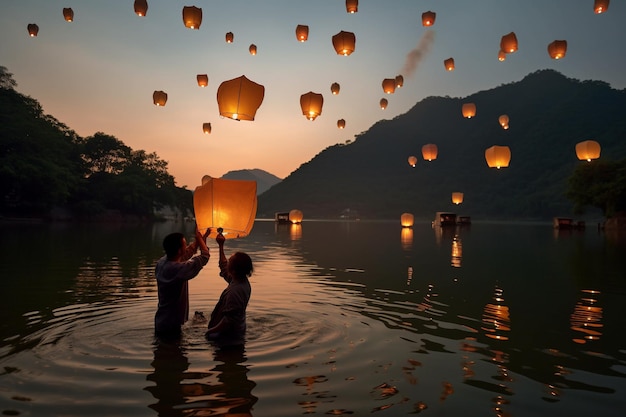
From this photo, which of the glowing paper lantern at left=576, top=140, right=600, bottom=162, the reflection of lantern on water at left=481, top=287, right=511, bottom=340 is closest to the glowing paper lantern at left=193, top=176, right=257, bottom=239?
the reflection of lantern on water at left=481, top=287, right=511, bottom=340

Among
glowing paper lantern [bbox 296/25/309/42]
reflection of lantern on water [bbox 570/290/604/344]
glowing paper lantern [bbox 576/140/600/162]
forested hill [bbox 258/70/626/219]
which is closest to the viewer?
reflection of lantern on water [bbox 570/290/604/344]

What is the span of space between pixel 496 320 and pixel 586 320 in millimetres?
1505

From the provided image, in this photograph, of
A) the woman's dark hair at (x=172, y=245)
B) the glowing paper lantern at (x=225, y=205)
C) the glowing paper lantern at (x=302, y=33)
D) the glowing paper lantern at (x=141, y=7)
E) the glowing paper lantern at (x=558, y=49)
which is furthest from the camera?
the glowing paper lantern at (x=558, y=49)

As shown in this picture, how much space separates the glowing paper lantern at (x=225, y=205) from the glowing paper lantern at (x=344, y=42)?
11.4 metres

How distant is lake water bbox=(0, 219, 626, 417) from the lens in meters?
4.36

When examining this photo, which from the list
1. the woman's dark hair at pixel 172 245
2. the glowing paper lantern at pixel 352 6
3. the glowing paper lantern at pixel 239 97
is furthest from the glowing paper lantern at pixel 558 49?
the woman's dark hair at pixel 172 245

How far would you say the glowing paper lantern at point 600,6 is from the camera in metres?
16.3

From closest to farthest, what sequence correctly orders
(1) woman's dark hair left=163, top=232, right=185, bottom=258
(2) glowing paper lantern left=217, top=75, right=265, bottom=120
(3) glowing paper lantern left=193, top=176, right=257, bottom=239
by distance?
(3) glowing paper lantern left=193, top=176, right=257, bottom=239 → (1) woman's dark hair left=163, top=232, right=185, bottom=258 → (2) glowing paper lantern left=217, top=75, right=265, bottom=120

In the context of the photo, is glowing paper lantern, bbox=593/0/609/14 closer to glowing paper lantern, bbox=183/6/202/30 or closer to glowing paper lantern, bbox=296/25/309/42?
glowing paper lantern, bbox=296/25/309/42

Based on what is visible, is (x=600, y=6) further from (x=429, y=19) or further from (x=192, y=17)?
(x=192, y=17)

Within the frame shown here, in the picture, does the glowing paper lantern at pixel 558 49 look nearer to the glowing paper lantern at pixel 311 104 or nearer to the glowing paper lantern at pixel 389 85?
the glowing paper lantern at pixel 389 85

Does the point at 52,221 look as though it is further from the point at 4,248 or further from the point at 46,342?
the point at 46,342

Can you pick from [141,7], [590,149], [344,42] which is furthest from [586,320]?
[590,149]

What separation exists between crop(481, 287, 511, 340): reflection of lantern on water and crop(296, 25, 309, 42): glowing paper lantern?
12518 mm
